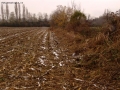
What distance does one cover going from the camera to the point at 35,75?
6184 millimetres

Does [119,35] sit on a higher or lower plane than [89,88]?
higher

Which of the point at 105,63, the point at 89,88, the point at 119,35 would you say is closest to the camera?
the point at 89,88

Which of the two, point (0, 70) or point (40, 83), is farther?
point (0, 70)

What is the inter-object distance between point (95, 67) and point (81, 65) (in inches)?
24.7

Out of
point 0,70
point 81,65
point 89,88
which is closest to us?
point 89,88

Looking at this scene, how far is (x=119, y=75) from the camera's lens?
20.3 feet

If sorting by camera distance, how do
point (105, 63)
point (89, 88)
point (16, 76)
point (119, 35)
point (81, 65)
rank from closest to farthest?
point (89, 88) < point (16, 76) < point (105, 63) < point (81, 65) < point (119, 35)

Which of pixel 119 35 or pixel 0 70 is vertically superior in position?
pixel 119 35

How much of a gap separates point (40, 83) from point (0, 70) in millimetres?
1829

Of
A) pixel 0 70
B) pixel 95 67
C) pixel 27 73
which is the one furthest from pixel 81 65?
pixel 0 70

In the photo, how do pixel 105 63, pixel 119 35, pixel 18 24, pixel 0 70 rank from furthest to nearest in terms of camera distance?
pixel 18 24
pixel 119 35
pixel 105 63
pixel 0 70

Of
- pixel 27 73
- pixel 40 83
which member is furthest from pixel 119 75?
pixel 27 73

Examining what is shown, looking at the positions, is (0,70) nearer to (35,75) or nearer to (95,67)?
(35,75)

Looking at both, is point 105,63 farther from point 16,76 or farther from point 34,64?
point 16,76
